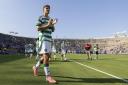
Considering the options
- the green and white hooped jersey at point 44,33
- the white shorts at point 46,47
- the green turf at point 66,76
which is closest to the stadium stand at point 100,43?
the green turf at point 66,76

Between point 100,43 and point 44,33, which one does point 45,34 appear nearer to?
point 44,33

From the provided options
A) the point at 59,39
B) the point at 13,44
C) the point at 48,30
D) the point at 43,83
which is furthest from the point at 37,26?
the point at 59,39

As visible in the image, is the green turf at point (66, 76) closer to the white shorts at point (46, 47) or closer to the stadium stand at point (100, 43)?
the white shorts at point (46, 47)

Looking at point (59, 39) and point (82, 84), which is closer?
point (82, 84)

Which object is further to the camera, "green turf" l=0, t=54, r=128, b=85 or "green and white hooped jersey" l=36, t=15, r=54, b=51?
"green and white hooped jersey" l=36, t=15, r=54, b=51

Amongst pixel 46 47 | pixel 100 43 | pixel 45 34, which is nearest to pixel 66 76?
pixel 46 47

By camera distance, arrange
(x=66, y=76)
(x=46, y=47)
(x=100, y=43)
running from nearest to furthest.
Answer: (x=46, y=47)
(x=66, y=76)
(x=100, y=43)

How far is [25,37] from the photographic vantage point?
493 ft

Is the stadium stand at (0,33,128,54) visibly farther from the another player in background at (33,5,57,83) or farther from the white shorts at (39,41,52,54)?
the white shorts at (39,41,52,54)

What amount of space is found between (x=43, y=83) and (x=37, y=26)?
6.62ft

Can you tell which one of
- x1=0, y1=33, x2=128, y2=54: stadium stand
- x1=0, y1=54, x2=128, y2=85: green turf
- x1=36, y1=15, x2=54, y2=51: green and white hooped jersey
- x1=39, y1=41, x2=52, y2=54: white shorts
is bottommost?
x1=0, y1=54, x2=128, y2=85: green turf

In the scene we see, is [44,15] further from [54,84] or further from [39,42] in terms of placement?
[54,84]

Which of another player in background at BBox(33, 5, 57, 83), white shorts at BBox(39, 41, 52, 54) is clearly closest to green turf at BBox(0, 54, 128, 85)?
another player in background at BBox(33, 5, 57, 83)

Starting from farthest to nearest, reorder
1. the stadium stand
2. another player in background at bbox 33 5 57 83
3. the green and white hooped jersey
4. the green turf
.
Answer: the stadium stand < the green and white hooped jersey < another player in background at bbox 33 5 57 83 < the green turf
